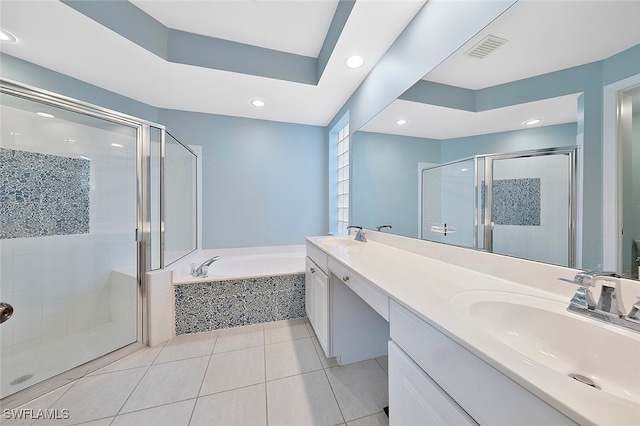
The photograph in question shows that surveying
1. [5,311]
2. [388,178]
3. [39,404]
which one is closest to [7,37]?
[5,311]

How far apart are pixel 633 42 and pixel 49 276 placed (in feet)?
10.5

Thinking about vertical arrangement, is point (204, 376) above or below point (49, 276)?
below

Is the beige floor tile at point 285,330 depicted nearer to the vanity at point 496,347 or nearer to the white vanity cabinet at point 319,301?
the white vanity cabinet at point 319,301

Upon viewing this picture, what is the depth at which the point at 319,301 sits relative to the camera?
1585 millimetres

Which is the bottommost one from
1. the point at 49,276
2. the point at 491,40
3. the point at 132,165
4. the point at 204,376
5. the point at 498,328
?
A: the point at 204,376

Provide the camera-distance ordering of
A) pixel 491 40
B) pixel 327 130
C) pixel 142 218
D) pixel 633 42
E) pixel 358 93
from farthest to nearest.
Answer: pixel 327 130 < pixel 358 93 < pixel 142 218 < pixel 491 40 < pixel 633 42

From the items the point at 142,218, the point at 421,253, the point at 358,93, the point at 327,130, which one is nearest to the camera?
the point at 421,253

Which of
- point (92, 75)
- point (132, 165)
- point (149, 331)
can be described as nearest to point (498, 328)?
point (149, 331)

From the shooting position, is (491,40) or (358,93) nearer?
(491,40)

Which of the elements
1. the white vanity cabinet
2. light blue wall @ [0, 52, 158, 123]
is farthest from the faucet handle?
light blue wall @ [0, 52, 158, 123]

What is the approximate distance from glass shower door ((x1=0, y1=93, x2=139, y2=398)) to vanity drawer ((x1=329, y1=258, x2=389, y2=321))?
5.60ft

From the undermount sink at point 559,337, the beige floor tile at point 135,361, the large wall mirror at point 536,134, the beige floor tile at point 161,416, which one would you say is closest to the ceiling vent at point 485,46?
the large wall mirror at point 536,134

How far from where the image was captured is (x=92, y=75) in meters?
1.85

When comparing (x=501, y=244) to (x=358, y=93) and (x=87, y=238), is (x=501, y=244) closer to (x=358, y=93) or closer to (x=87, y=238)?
(x=358, y=93)
